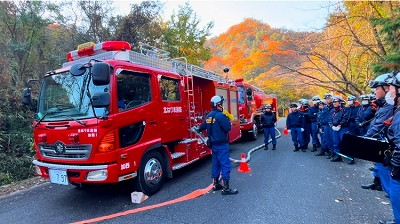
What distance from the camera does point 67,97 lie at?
4082mm

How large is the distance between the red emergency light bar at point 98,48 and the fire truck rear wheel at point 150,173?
6.54ft

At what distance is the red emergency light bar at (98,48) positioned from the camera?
4.49 meters

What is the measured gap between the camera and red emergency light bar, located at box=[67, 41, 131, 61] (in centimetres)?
449

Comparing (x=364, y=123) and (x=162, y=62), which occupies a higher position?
(x=162, y=62)

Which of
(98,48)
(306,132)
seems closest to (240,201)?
(98,48)

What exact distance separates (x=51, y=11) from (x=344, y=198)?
12.3 metres

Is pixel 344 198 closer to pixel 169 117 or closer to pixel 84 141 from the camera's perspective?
pixel 169 117


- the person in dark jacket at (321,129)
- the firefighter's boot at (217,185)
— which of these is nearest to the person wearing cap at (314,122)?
the person in dark jacket at (321,129)

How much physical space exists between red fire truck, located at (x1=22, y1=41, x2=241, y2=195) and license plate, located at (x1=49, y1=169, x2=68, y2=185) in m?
0.02

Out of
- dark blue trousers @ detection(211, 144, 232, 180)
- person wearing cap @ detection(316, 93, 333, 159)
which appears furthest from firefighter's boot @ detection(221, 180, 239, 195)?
person wearing cap @ detection(316, 93, 333, 159)

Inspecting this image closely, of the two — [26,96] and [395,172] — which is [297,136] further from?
[26,96]

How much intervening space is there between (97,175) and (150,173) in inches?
39.5

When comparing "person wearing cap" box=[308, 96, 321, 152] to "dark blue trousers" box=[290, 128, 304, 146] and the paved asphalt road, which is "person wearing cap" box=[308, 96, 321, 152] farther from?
the paved asphalt road

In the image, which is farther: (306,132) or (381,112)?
(306,132)
